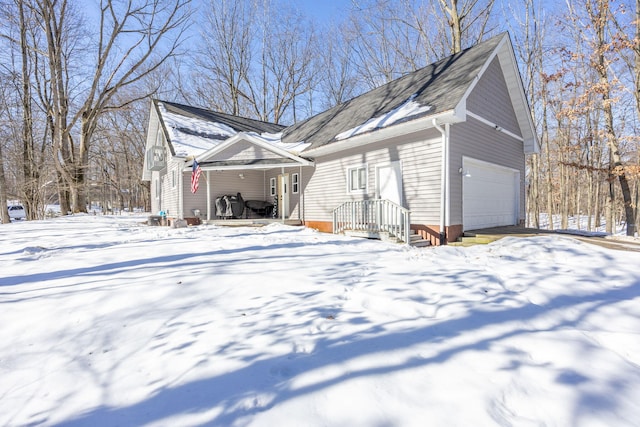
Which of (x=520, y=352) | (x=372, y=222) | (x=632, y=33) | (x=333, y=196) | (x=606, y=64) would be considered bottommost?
(x=520, y=352)

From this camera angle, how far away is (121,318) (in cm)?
305

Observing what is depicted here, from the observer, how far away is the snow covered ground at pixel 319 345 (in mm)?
1807

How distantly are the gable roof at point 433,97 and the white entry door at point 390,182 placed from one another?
4.04ft

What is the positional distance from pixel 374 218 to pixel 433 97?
362 cm

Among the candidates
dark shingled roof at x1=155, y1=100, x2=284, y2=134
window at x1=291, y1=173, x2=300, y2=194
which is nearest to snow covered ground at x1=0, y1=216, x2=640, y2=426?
window at x1=291, y1=173, x2=300, y2=194

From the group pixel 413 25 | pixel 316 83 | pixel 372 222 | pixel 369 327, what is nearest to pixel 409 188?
pixel 372 222

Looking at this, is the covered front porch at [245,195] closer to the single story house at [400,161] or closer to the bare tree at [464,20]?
the single story house at [400,161]

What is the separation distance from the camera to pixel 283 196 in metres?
12.8

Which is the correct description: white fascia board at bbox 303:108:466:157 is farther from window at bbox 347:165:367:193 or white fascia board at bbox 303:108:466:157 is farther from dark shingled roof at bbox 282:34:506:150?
window at bbox 347:165:367:193

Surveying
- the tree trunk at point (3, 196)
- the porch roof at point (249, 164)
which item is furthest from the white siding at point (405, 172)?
the tree trunk at point (3, 196)

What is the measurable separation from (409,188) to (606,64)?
819 cm

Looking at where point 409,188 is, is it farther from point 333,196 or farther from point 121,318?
point 121,318

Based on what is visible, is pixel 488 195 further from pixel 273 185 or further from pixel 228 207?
pixel 228 207

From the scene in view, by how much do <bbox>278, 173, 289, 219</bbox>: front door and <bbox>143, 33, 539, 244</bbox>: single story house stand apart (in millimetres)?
60
